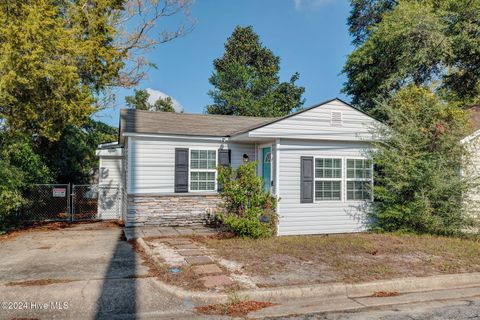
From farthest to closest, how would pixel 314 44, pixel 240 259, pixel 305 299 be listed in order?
1. pixel 314 44
2. pixel 240 259
3. pixel 305 299

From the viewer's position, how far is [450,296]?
517 centimetres

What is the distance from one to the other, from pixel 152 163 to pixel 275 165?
12.2 ft

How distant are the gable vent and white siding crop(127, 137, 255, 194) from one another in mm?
3976

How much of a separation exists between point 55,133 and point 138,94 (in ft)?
92.9

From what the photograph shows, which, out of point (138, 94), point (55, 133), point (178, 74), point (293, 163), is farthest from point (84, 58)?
point (138, 94)

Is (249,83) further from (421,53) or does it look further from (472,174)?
(472,174)

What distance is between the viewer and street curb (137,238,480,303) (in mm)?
4697

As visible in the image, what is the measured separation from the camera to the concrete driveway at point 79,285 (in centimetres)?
423

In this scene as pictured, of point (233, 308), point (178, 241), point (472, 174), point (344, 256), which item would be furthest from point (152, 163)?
point (472, 174)

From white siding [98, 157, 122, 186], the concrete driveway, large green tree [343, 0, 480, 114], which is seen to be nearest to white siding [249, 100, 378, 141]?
the concrete driveway

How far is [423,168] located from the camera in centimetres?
925

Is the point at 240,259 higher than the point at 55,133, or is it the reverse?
the point at 55,133

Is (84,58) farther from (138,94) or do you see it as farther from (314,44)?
(138,94)

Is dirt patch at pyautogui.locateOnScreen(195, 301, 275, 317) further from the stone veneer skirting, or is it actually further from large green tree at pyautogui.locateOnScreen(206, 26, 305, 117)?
large green tree at pyautogui.locateOnScreen(206, 26, 305, 117)
